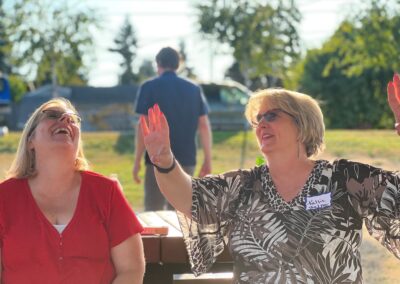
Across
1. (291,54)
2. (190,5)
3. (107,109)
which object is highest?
(190,5)

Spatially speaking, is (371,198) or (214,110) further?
(214,110)

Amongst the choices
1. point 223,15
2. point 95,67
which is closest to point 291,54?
point 223,15

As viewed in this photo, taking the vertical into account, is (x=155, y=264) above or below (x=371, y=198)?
below

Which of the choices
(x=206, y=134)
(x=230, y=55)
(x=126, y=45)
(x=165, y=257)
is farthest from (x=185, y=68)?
(x=126, y=45)

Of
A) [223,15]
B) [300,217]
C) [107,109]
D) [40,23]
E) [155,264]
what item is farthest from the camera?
[107,109]

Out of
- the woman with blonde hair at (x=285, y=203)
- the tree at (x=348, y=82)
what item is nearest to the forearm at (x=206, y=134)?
the woman with blonde hair at (x=285, y=203)

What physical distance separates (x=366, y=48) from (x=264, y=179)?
57.1ft

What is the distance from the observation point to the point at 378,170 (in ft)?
9.38

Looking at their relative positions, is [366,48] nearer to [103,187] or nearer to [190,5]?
[190,5]

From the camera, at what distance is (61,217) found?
2.80 meters

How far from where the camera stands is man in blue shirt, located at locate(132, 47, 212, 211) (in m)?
5.59

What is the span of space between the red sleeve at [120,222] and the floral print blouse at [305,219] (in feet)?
0.80

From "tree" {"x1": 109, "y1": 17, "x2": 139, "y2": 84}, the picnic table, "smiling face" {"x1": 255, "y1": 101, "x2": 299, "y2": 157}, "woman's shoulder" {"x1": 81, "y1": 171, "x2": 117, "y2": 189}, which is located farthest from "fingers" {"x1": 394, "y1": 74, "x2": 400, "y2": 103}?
"tree" {"x1": 109, "y1": 17, "x2": 139, "y2": 84}

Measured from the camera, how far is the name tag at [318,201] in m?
Answer: 2.82
